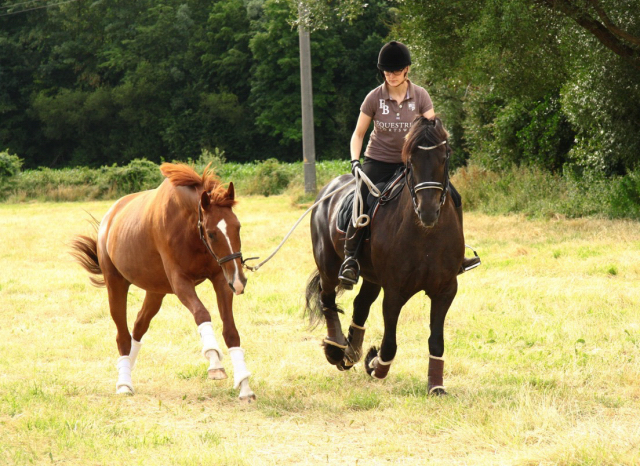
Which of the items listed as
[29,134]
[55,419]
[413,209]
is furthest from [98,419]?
[29,134]

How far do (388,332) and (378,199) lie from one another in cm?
109

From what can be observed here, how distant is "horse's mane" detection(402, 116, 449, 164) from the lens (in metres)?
5.31

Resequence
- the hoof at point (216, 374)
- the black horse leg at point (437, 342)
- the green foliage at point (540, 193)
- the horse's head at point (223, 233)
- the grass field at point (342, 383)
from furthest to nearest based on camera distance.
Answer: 1. the green foliage at point (540, 193)
2. the black horse leg at point (437, 342)
3. the horse's head at point (223, 233)
4. the hoof at point (216, 374)
5. the grass field at point (342, 383)

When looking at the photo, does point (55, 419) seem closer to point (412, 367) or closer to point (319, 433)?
point (319, 433)

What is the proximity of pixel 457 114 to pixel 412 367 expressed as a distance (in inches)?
743

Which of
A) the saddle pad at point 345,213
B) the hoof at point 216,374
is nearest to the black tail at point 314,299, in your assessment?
the saddle pad at point 345,213

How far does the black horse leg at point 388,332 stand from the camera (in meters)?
5.80

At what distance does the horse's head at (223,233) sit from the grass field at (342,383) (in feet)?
3.51

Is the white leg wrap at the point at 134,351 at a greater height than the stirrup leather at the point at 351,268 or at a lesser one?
lesser

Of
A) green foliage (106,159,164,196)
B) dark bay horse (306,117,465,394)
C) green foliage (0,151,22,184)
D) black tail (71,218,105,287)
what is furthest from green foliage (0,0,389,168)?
dark bay horse (306,117,465,394)

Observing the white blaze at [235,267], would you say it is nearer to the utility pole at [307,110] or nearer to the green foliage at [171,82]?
the utility pole at [307,110]

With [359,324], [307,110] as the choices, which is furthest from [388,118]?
[307,110]

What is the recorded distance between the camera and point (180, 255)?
230 inches

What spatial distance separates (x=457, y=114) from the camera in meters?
24.5
